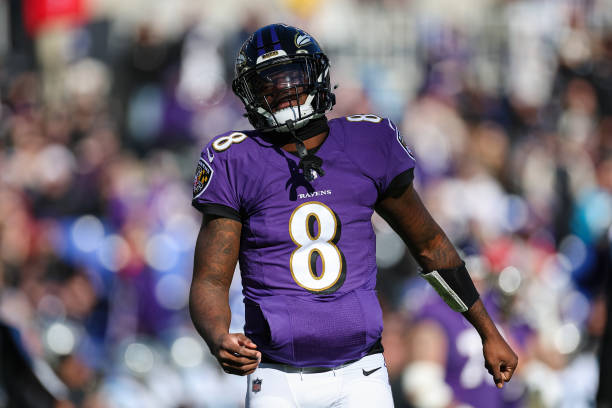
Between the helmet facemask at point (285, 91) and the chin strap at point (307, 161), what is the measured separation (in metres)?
0.03

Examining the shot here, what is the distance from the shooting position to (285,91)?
3326 mm

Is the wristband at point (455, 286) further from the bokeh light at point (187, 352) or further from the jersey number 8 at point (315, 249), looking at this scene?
the bokeh light at point (187, 352)

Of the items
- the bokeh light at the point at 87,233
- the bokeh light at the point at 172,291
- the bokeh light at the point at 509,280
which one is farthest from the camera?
the bokeh light at the point at 87,233

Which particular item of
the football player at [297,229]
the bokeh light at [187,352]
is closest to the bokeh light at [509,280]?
the bokeh light at [187,352]

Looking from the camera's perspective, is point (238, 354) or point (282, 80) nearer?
point (238, 354)

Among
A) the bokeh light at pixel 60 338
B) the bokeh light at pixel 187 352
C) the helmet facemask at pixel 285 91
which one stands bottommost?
the bokeh light at pixel 187 352

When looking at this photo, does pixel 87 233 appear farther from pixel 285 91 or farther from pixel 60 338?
pixel 285 91

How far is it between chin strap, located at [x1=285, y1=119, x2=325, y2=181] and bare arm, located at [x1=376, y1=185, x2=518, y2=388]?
12.0 inches

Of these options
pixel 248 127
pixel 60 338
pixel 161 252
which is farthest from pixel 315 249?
pixel 248 127

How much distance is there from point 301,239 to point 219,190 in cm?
31

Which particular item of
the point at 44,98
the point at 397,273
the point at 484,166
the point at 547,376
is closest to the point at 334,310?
the point at 547,376

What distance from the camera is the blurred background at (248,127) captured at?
680cm

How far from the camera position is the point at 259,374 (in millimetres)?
3207

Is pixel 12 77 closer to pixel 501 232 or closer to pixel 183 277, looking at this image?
pixel 183 277
